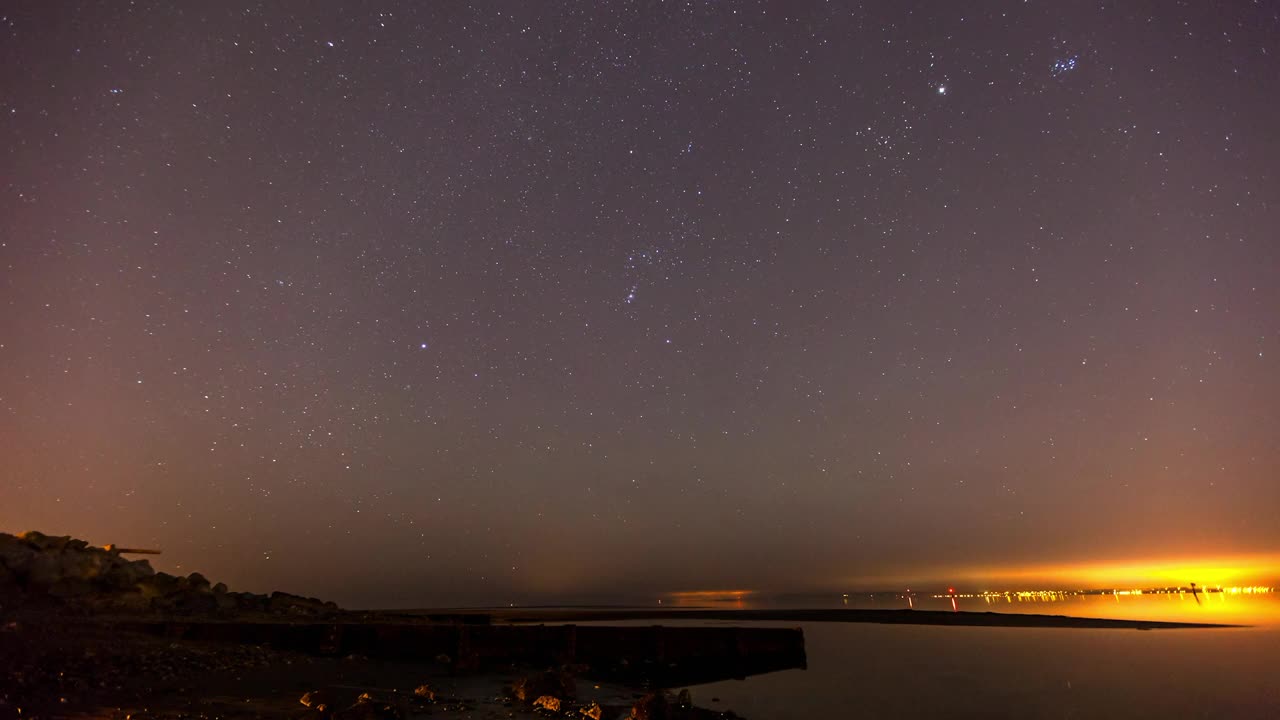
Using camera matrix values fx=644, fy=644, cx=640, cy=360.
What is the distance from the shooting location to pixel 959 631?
5353 cm

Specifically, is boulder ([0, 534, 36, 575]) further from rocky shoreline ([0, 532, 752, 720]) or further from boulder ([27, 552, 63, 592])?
boulder ([27, 552, 63, 592])

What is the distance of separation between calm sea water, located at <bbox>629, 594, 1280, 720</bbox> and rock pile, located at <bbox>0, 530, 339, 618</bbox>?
79.5 feet

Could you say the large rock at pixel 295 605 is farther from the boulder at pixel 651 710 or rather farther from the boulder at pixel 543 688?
the boulder at pixel 651 710

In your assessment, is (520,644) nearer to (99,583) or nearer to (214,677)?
(214,677)

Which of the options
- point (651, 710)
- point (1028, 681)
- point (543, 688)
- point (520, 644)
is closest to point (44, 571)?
point (520, 644)

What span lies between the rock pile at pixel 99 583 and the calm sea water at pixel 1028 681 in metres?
24.2

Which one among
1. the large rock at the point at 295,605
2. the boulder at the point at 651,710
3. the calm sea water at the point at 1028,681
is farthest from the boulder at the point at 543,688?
the large rock at the point at 295,605

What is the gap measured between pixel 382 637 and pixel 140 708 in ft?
39.2

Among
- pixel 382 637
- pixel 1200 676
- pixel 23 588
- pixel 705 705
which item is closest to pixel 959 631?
pixel 1200 676

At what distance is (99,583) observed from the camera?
2917cm

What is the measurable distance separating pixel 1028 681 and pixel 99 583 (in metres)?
39.5

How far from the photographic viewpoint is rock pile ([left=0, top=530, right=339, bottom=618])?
25.8 metres

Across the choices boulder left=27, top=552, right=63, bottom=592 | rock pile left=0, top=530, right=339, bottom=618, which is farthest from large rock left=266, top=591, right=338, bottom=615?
boulder left=27, top=552, right=63, bottom=592

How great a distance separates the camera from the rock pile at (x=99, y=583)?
2580cm
